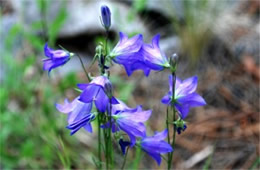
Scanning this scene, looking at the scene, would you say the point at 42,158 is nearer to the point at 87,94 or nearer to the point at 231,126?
the point at 231,126

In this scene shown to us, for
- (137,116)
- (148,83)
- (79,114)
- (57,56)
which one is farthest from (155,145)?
(148,83)

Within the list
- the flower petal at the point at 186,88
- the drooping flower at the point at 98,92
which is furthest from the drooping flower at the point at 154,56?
the drooping flower at the point at 98,92

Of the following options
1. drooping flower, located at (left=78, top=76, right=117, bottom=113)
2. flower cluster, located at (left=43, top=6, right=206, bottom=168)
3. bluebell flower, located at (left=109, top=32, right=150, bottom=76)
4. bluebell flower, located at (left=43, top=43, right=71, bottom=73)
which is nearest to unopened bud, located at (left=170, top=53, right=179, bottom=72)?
flower cluster, located at (left=43, top=6, right=206, bottom=168)

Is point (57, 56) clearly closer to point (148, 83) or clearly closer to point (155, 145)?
point (155, 145)

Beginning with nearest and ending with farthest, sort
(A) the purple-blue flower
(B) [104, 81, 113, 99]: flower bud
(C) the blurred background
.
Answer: (B) [104, 81, 113, 99]: flower bud → (A) the purple-blue flower → (C) the blurred background

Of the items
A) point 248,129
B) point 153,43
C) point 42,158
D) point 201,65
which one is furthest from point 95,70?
point 153,43

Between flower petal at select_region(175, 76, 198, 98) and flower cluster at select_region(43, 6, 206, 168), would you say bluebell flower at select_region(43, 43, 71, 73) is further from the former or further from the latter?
flower petal at select_region(175, 76, 198, 98)

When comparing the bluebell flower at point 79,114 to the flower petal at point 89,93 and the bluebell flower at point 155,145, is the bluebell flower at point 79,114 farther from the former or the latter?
the bluebell flower at point 155,145

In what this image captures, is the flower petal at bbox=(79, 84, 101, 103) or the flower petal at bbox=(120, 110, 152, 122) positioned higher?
the flower petal at bbox=(79, 84, 101, 103)
